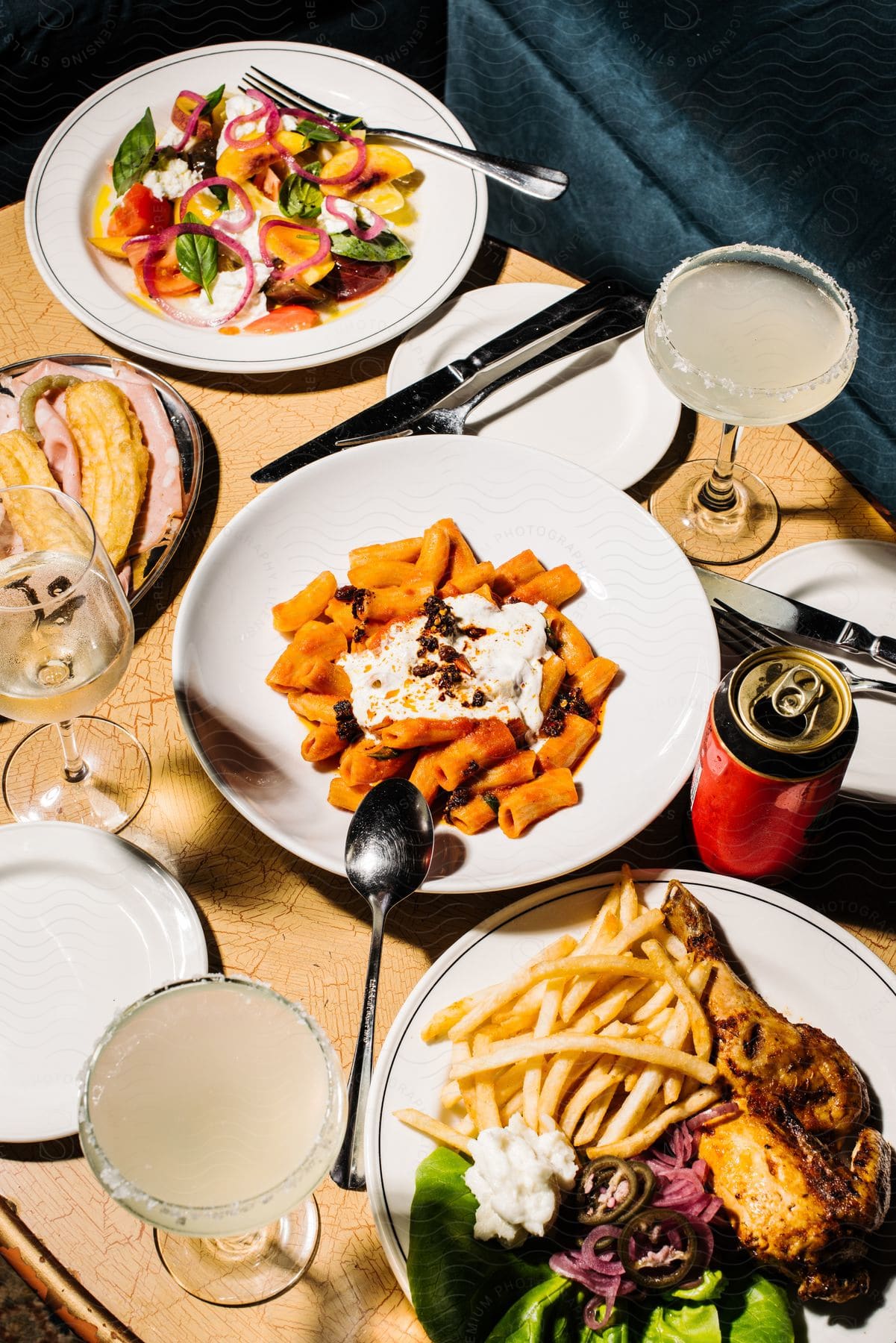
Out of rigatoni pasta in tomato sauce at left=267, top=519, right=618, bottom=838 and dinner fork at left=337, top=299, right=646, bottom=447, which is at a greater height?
dinner fork at left=337, top=299, right=646, bottom=447

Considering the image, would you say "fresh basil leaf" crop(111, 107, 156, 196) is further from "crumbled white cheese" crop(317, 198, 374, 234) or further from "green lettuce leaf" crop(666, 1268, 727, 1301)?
"green lettuce leaf" crop(666, 1268, 727, 1301)

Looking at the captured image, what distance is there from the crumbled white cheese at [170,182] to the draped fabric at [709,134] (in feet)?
4.95

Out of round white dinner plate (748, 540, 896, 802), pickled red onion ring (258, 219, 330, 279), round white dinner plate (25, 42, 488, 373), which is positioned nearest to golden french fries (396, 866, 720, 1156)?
round white dinner plate (748, 540, 896, 802)

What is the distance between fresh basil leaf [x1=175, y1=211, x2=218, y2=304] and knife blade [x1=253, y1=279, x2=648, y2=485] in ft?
1.45

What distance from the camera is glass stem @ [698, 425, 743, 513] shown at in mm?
1939

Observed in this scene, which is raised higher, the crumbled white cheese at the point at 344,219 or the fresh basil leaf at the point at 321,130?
the fresh basil leaf at the point at 321,130

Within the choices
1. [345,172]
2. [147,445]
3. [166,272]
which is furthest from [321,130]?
[147,445]

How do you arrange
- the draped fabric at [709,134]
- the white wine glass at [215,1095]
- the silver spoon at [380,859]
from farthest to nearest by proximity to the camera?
the draped fabric at [709,134] < the silver spoon at [380,859] < the white wine glass at [215,1095]

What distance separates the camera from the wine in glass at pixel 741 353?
5.72 feet

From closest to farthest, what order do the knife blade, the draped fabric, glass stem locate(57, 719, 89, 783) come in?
1. glass stem locate(57, 719, 89, 783)
2. the knife blade
3. the draped fabric

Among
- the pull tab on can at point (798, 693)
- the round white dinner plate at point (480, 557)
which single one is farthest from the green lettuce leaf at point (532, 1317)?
the pull tab on can at point (798, 693)

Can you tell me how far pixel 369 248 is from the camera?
228cm

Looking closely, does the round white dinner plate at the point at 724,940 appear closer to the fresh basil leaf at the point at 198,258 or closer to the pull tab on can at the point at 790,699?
the pull tab on can at the point at 790,699

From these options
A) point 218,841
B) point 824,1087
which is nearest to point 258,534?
point 218,841
